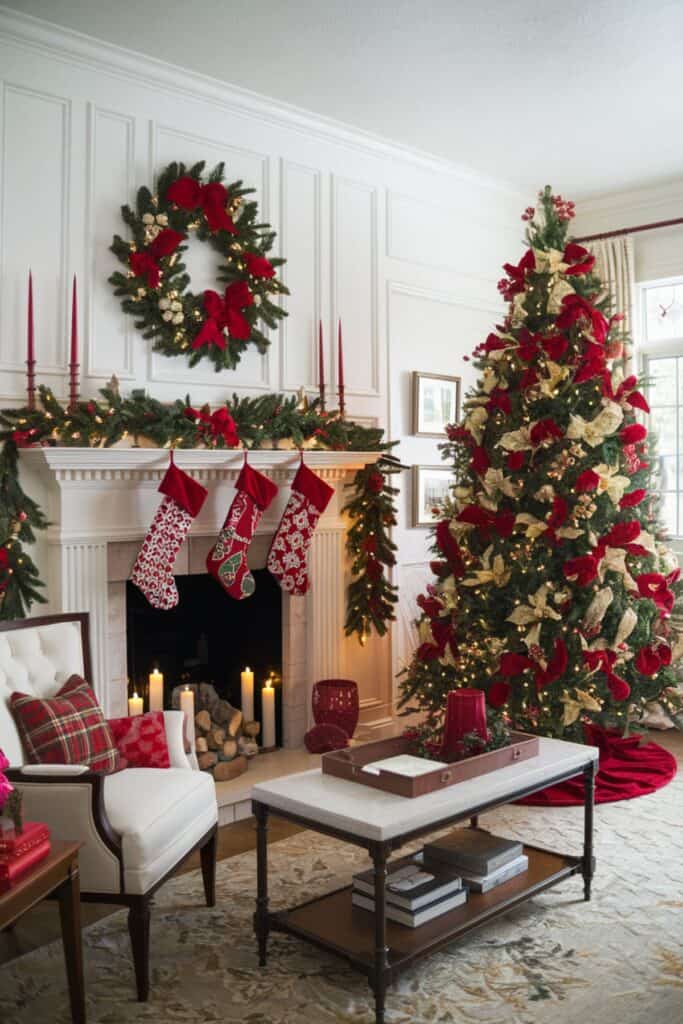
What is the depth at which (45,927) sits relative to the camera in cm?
309

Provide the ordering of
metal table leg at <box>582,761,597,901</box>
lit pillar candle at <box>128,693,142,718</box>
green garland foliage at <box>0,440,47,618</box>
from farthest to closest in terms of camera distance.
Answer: lit pillar candle at <box>128,693,142,718</box>
green garland foliage at <box>0,440,47,618</box>
metal table leg at <box>582,761,597,901</box>

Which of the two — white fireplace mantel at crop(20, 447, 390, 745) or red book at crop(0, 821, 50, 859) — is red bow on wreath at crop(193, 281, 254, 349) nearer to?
white fireplace mantel at crop(20, 447, 390, 745)

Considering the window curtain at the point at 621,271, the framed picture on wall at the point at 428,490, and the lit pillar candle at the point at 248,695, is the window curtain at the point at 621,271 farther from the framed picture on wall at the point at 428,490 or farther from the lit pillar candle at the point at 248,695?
the lit pillar candle at the point at 248,695

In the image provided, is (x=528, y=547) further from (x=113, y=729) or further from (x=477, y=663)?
(x=113, y=729)

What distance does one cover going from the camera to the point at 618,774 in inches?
182

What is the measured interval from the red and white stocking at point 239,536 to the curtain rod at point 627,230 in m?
2.85

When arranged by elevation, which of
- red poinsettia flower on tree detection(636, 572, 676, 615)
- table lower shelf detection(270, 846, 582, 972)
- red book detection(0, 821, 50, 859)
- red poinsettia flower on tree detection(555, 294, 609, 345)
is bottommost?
table lower shelf detection(270, 846, 582, 972)

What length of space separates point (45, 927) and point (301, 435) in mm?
2386

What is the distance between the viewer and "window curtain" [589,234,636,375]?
5.90 metres

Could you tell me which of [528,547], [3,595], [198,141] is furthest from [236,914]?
[198,141]

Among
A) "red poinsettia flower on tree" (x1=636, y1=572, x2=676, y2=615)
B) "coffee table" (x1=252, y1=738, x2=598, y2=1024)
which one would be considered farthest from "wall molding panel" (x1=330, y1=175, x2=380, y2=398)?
"coffee table" (x1=252, y1=738, x2=598, y2=1024)

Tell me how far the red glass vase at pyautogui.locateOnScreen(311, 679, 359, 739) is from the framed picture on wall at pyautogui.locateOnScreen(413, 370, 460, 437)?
5.02 ft

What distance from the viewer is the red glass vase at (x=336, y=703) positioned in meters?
4.69

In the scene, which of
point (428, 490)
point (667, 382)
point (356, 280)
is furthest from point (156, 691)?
point (667, 382)
